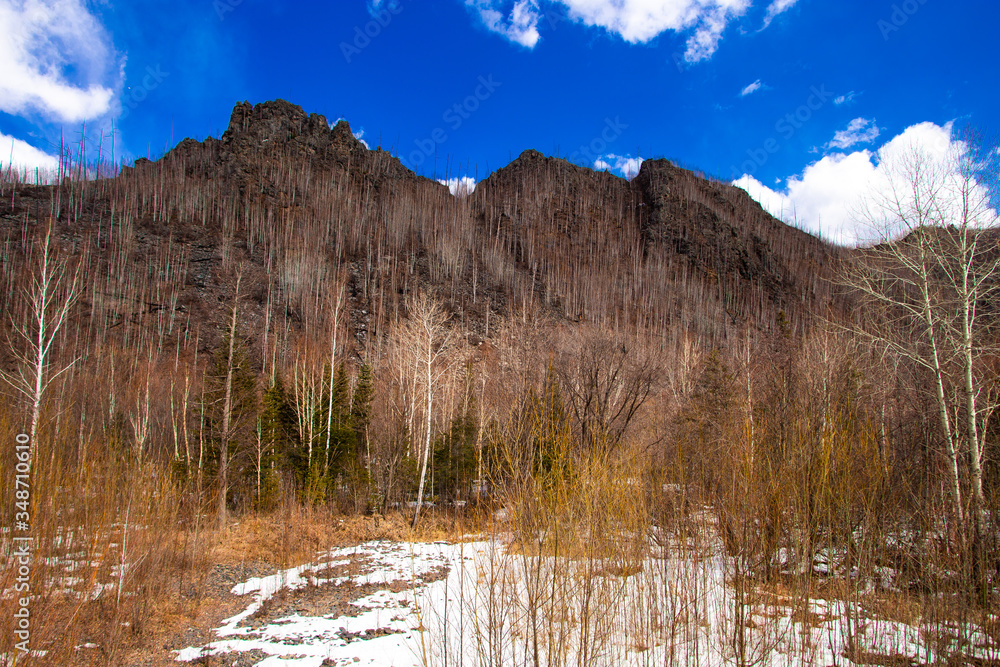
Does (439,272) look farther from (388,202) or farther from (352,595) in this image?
(352,595)

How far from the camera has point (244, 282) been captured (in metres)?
19.8

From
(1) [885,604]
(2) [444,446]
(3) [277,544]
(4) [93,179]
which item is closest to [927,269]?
(1) [885,604]

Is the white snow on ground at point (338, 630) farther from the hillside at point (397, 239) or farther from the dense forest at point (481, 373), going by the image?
the hillside at point (397, 239)

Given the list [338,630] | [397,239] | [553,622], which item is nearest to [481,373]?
[338,630]

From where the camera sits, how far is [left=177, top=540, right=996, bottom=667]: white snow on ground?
439 cm

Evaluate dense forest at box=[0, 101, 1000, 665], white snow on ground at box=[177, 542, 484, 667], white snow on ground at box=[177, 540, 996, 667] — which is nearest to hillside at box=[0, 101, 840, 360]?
dense forest at box=[0, 101, 1000, 665]

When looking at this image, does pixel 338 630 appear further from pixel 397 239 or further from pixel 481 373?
pixel 397 239

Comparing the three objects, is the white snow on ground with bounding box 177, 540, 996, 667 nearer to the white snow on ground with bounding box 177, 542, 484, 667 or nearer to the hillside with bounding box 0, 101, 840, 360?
the white snow on ground with bounding box 177, 542, 484, 667

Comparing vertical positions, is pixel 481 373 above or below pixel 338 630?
above
